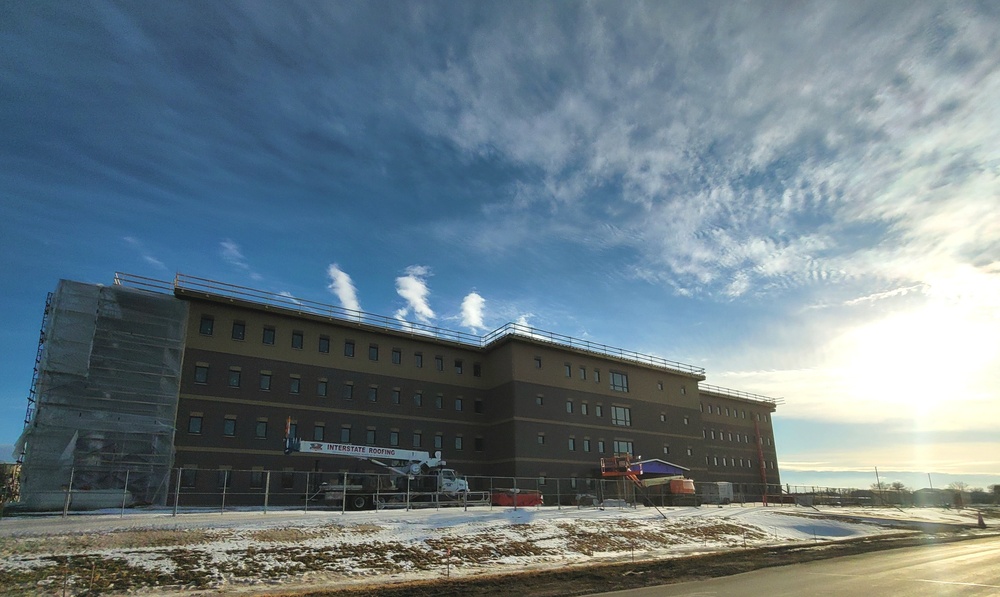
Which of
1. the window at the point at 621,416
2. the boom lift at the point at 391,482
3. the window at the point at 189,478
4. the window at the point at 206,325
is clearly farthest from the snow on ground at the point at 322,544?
the window at the point at 621,416

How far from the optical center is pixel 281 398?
136ft

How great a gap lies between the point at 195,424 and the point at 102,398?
5508 mm

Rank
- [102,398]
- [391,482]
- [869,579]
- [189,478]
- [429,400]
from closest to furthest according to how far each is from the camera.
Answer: [869,579], [102,398], [391,482], [189,478], [429,400]

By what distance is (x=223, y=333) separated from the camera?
40.3 meters

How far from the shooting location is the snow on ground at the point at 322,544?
1634cm

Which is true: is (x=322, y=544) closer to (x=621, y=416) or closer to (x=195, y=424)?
(x=195, y=424)

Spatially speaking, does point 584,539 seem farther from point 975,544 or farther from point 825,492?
point 825,492

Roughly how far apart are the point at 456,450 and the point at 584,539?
24.3 metres

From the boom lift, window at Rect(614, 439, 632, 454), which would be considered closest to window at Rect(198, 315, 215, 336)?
the boom lift

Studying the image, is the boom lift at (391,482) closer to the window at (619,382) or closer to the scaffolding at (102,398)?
the scaffolding at (102,398)

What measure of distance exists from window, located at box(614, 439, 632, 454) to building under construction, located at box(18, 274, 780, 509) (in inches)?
5.0

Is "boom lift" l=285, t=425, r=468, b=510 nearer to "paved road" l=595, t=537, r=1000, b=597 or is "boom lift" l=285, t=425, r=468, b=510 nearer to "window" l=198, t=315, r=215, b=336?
"window" l=198, t=315, r=215, b=336

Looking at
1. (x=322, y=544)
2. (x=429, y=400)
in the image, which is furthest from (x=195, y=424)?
(x=322, y=544)

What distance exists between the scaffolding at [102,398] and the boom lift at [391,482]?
8750 mm
